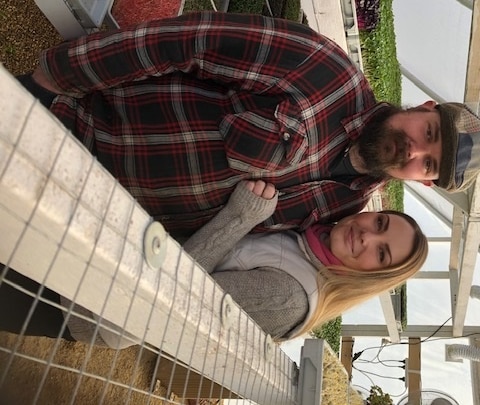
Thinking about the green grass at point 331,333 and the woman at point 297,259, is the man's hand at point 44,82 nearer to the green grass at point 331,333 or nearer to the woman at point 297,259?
the woman at point 297,259

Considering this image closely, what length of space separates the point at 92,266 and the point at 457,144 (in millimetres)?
1268

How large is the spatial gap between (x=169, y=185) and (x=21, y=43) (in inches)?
33.3

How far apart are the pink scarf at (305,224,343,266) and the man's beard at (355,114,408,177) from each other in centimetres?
23

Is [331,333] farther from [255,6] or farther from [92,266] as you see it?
[92,266]

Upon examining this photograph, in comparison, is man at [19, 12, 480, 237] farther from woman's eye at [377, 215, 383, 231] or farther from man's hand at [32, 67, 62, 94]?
woman's eye at [377, 215, 383, 231]

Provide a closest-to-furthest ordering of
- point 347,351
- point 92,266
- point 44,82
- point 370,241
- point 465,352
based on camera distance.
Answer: point 92,266, point 44,82, point 370,241, point 465,352, point 347,351

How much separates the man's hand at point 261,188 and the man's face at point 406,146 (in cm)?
27

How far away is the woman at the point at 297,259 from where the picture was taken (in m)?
1.51

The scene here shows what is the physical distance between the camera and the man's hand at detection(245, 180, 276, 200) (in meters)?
1.50

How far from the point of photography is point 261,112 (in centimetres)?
144

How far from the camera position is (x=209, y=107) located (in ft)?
4.90

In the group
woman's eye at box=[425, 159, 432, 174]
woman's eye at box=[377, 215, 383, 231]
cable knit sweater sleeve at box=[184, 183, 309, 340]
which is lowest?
cable knit sweater sleeve at box=[184, 183, 309, 340]

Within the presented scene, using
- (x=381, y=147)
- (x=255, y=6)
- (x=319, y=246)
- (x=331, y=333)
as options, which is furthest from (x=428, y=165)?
(x=331, y=333)

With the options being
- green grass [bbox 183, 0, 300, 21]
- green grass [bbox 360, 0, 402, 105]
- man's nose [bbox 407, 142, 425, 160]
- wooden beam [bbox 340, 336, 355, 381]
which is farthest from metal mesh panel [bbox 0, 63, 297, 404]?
wooden beam [bbox 340, 336, 355, 381]
